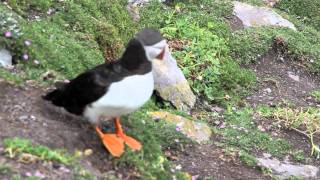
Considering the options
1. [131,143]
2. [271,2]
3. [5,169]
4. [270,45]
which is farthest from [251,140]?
[271,2]

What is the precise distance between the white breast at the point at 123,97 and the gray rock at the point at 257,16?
7.18 metres

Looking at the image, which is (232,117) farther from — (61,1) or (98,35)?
(61,1)

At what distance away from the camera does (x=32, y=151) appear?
430 cm

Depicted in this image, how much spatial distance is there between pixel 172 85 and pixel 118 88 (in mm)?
3721

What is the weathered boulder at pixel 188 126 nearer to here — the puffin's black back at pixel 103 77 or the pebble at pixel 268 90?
the puffin's black back at pixel 103 77

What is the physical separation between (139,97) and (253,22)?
749 centimetres

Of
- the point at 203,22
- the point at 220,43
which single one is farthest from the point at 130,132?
the point at 203,22

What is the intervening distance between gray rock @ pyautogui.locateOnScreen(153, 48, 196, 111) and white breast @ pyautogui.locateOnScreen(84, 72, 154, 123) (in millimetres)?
3378

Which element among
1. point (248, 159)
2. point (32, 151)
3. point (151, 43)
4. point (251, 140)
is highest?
point (151, 43)

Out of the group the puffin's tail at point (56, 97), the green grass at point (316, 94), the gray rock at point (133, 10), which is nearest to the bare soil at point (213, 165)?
the puffin's tail at point (56, 97)

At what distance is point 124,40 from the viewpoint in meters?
8.71

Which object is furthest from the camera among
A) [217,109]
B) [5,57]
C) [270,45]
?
[270,45]

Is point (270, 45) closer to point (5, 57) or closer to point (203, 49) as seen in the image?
point (203, 49)

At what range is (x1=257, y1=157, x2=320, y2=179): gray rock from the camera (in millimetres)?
6606
